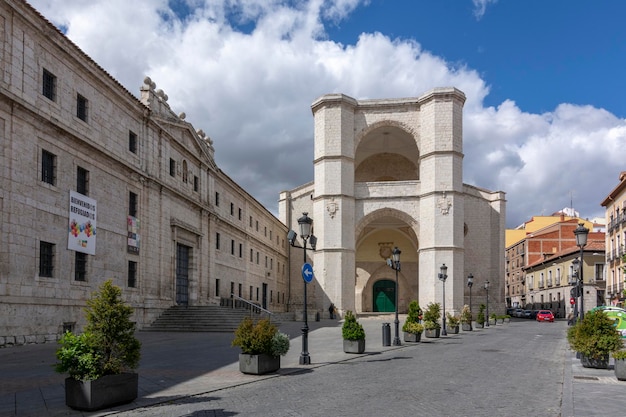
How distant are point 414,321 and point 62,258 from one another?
1386 centimetres

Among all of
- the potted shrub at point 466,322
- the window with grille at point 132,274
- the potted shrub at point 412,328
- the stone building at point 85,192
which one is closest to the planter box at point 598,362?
the potted shrub at point 412,328

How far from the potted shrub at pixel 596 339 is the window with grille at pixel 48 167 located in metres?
17.3

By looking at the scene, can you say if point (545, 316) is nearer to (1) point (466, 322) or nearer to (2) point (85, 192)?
(1) point (466, 322)

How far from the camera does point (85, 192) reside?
22516 mm

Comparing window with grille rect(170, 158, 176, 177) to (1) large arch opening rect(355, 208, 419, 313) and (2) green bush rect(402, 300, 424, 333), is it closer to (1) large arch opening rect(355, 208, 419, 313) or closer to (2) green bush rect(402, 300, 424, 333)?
(2) green bush rect(402, 300, 424, 333)

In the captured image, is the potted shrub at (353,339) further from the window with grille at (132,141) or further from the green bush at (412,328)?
the window with grille at (132,141)

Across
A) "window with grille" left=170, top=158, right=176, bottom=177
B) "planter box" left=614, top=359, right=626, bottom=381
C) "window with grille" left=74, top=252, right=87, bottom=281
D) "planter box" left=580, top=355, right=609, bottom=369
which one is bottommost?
"planter box" left=580, top=355, right=609, bottom=369

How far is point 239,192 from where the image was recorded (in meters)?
44.4

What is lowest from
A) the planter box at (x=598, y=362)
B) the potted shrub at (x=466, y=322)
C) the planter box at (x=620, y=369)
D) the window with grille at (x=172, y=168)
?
the potted shrub at (x=466, y=322)

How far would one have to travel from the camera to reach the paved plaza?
28.5 feet

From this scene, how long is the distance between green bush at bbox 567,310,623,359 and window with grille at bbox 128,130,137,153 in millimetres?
20366

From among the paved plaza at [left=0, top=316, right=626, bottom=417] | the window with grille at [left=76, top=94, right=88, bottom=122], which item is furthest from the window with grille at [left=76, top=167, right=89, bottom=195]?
the paved plaza at [left=0, top=316, right=626, bottom=417]

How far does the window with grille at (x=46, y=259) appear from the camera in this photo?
19.4m

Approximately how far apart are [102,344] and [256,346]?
447 centimetres
